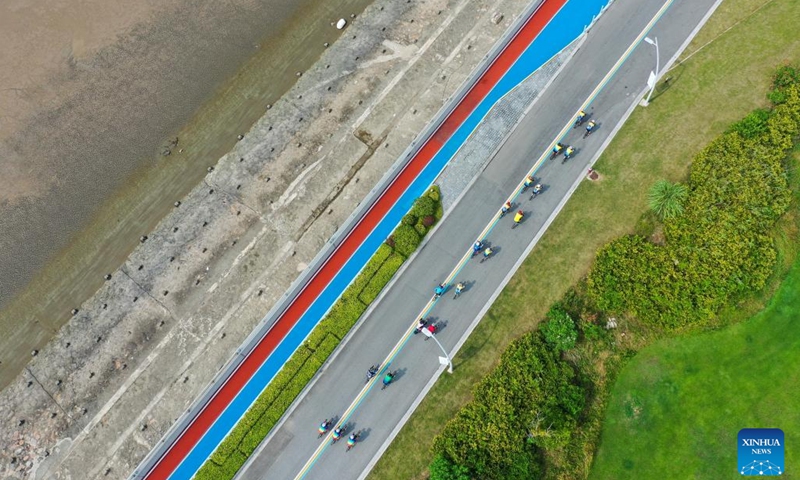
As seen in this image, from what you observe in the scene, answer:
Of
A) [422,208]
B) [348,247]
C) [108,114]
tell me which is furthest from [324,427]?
[108,114]

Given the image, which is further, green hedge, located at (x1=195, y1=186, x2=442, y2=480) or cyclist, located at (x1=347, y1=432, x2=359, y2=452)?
green hedge, located at (x1=195, y1=186, x2=442, y2=480)

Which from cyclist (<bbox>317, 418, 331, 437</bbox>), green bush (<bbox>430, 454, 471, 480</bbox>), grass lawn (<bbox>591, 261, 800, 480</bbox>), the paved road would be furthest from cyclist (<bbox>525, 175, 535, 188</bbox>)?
cyclist (<bbox>317, 418, 331, 437</bbox>)

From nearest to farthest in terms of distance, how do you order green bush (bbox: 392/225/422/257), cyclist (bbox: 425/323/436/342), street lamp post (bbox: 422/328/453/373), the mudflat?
street lamp post (bbox: 422/328/453/373) → cyclist (bbox: 425/323/436/342) → green bush (bbox: 392/225/422/257) → the mudflat

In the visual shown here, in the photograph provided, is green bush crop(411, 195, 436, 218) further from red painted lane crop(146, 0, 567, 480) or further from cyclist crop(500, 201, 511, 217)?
cyclist crop(500, 201, 511, 217)

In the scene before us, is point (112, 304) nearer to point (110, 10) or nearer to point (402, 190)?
point (402, 190)

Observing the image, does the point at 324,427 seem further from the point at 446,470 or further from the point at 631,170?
the point at 631,170

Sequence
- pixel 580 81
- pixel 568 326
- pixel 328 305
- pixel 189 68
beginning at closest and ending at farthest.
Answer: pixel 568 326 → pixel 328 305 → pixel 580 81 → pixel 189 68

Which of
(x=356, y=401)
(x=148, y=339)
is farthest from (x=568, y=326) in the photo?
(x=148, y=339)
